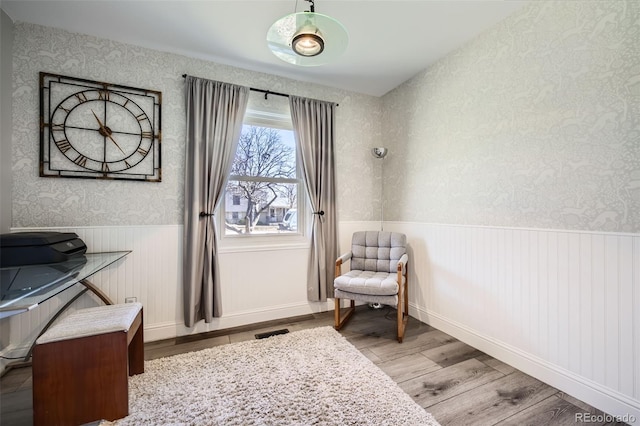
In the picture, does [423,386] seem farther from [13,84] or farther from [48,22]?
[48,22]

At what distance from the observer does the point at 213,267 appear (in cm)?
251

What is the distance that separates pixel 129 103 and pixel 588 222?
3517 millimetres

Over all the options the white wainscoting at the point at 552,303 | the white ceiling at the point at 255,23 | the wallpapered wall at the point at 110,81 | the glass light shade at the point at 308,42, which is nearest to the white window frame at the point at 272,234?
the wallpapered wall at the point at 110,81

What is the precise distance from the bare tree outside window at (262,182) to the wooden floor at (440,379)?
3.52 feet

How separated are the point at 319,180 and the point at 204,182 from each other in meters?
1.18

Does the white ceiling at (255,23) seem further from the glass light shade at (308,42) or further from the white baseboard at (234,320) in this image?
the white baseboard at (234,320)

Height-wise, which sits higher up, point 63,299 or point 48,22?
point 48,22

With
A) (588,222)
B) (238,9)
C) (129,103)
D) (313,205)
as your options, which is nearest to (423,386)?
(588,222)

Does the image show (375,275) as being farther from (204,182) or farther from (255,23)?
(255,23)

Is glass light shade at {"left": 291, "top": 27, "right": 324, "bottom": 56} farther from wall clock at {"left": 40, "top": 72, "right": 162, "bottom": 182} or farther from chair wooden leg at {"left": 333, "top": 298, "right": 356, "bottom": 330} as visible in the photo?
chair wooden leg at {"left": 333, "top": 298, "right": 356, "bottom": 330}

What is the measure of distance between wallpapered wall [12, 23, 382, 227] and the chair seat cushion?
64.7 inches

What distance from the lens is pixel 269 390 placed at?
5.48ft

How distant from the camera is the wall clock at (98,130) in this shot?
2.11 m

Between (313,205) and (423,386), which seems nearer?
(423,386)
